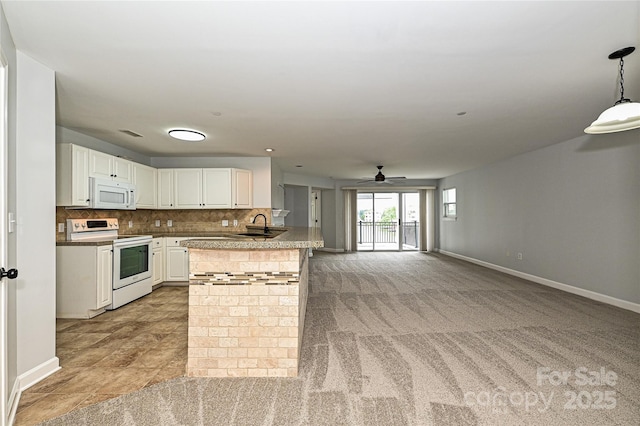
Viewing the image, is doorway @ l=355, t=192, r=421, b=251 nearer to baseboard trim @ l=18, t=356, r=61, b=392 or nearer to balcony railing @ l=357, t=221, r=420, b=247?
balcony railing @ l=357, t=221, r=420, b=247

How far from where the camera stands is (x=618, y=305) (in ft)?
13.6

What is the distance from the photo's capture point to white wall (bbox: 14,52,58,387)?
2.28m

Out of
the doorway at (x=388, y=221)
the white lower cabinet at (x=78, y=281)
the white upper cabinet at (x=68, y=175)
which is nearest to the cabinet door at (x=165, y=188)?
the white upper cabinet at (x=68, y=175)

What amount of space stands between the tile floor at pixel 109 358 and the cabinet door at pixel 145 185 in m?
1.85

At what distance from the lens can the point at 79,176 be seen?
3936 mm

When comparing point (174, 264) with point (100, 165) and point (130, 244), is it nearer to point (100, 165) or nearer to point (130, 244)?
point (130, 244)

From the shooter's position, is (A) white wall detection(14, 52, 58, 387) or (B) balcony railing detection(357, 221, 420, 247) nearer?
(A) white wall detection(14, 52, 58, 387)

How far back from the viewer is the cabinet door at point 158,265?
521cm

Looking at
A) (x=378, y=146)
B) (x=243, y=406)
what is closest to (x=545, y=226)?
(x=378, y=146)

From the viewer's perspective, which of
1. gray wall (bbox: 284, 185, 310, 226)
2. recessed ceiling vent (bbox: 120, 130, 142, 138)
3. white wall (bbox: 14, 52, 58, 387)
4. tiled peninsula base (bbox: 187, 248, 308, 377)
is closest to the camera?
white wall (bbox: 14, 52, 58, 387)

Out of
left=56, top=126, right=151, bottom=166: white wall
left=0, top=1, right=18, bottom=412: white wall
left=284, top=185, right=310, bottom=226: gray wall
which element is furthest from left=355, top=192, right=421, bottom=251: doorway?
left=0, top=1, right=18, bottom=412: white wall

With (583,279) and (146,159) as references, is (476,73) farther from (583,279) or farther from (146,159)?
(146,159)

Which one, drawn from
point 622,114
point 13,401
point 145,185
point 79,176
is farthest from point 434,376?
point 145,185

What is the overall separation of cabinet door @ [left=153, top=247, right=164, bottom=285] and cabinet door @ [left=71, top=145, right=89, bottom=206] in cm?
145
